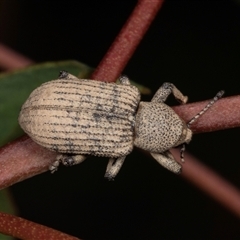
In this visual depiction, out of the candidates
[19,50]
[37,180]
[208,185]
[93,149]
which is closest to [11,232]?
[93,149]

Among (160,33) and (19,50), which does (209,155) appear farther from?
(19,50)

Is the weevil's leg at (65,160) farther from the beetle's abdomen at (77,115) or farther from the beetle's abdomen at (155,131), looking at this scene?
the beetle's abdomen at (155,131)

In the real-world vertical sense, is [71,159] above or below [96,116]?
below

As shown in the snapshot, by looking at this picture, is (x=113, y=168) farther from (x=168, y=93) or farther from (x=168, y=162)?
(x=168, y=93)

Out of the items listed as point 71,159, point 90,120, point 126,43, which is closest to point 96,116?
point 90,120

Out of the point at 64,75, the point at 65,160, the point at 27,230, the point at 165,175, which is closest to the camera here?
the point at 27,230

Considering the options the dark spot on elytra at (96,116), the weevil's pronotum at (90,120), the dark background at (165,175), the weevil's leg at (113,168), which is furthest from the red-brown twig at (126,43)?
the dark background at (165,175)
